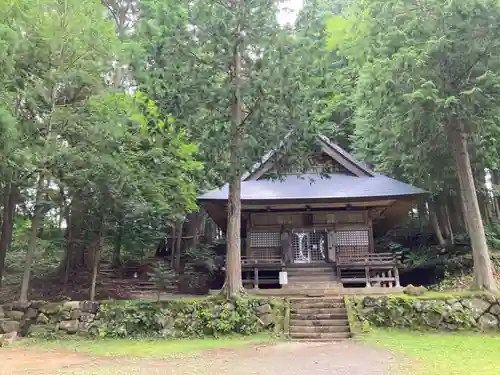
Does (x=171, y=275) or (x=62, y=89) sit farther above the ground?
(x=62, y=89)

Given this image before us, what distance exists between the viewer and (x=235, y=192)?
11.7 metres

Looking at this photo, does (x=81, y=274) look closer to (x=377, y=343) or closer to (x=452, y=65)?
(x=377, y=343)

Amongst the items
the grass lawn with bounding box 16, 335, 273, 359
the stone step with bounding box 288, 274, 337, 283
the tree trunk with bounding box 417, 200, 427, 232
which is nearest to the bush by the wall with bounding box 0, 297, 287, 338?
the grass lawn with bounding box 16, 335, 273, 359

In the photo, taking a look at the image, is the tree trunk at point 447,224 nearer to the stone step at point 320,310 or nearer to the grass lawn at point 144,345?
the stone step at point 320,310

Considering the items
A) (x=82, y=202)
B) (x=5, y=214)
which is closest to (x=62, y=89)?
(x=82, y=202)

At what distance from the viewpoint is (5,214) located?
41.9 ft

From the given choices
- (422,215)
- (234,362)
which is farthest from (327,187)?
(422,215)

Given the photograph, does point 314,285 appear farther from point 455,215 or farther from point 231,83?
point 455,215

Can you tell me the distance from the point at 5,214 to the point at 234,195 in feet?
24.1

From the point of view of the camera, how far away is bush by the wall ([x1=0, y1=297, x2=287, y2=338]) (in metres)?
10.4

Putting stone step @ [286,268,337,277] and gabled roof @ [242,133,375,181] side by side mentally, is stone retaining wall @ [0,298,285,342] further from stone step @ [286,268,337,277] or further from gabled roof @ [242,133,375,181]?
gabled roof @ [242,133,375,181]

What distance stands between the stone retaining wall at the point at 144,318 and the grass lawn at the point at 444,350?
2.83 meters

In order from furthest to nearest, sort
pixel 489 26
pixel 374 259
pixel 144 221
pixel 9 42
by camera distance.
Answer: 1. pixel 144 221
2. pixel 374 259
3. pixel 489 26
4. pixel 9 42

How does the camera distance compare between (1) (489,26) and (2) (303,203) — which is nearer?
(1) (489,26)
